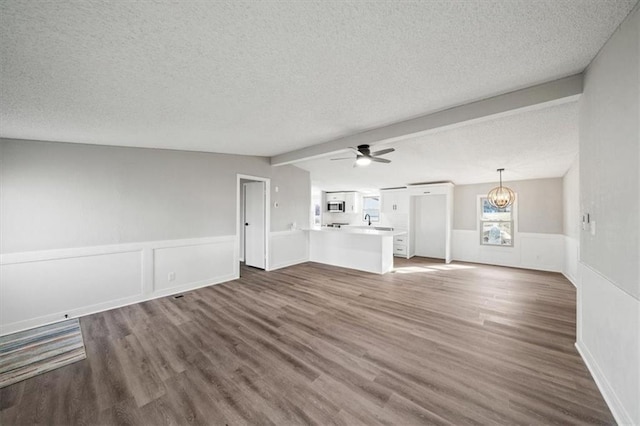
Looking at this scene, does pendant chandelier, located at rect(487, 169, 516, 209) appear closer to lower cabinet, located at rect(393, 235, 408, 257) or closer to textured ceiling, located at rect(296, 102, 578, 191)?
textured ceiling, located at rect(296, 102, 578, 191)

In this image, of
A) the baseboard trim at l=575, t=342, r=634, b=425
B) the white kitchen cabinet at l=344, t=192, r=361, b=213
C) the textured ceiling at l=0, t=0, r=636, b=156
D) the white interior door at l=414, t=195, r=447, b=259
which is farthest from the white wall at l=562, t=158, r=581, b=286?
the white kitchen cabinet at l=344, t=192, r=361, b=213

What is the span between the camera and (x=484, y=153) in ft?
13.4

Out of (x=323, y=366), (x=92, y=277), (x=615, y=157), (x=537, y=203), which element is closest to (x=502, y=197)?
(x=537, y=203)

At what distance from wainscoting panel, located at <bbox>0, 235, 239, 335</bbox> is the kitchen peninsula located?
2782mm

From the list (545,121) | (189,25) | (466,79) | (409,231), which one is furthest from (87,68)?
(409,231)

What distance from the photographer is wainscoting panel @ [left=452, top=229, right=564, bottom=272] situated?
18.7ft

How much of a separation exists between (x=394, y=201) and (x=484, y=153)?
148 inches

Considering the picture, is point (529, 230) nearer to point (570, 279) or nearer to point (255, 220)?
point (570, 279)

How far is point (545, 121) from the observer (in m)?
2.86

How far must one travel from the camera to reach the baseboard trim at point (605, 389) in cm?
150

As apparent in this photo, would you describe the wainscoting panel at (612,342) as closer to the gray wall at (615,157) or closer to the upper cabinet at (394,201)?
the gray wall at (615,157)

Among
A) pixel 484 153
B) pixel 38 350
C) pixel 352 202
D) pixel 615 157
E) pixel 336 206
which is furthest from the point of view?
pixel 336 206

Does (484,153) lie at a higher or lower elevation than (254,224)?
higher

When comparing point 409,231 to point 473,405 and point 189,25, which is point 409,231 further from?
point 189,25
